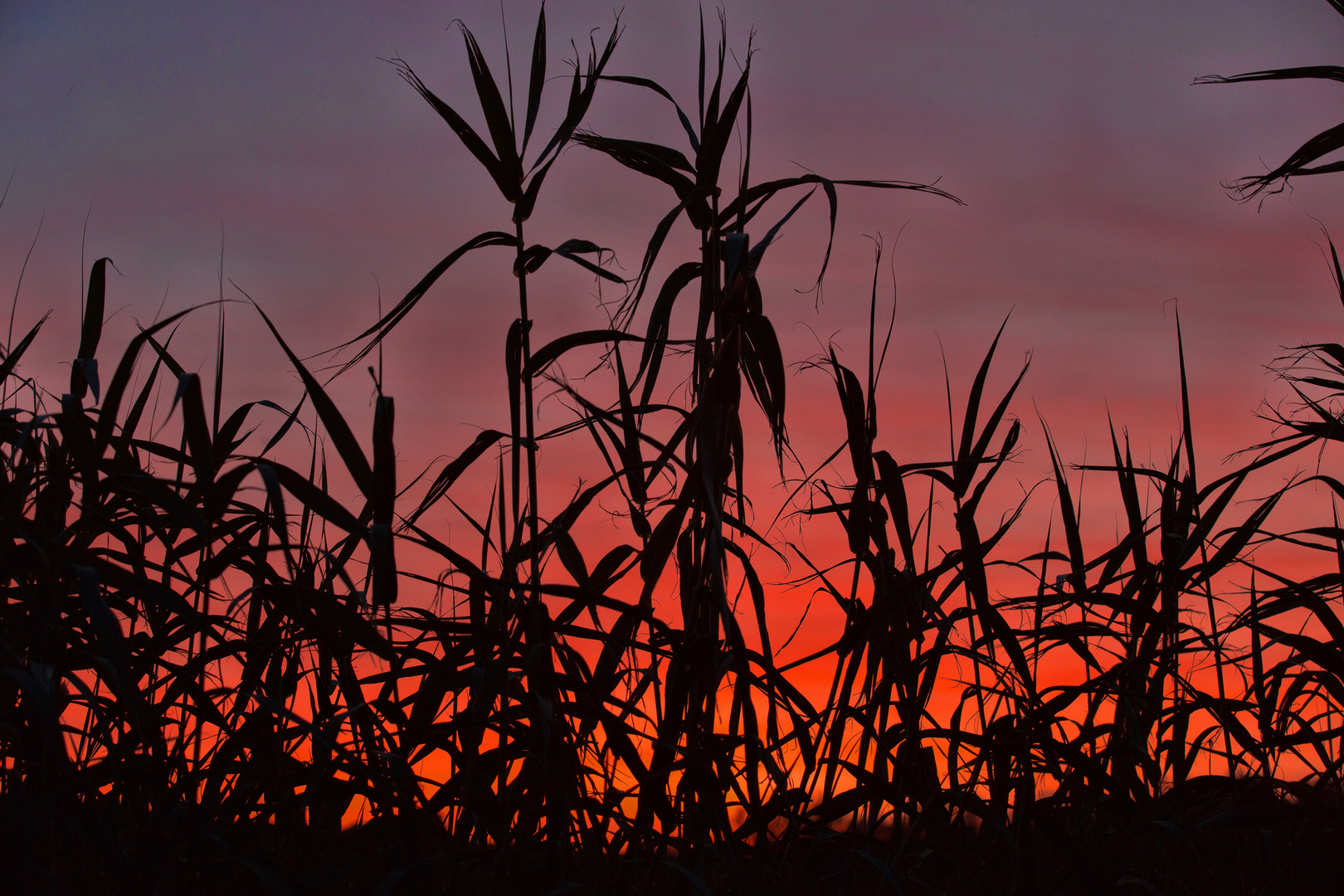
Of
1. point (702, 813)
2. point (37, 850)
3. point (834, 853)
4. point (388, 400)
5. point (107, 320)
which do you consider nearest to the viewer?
point (388, 400)

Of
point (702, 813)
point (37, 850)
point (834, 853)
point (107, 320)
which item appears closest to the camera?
point (37, 850)

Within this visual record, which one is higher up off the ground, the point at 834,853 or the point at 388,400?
the point at 388,400

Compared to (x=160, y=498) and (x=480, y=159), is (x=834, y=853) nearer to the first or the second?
(x=160, y=498)

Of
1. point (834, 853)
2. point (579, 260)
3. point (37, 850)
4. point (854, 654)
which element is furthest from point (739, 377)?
point (37, 850)

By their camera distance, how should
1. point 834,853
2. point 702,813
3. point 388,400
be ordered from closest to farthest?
1. point 388,400
2. point 702,813
3. point 834,853

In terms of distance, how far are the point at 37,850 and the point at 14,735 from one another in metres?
0.21

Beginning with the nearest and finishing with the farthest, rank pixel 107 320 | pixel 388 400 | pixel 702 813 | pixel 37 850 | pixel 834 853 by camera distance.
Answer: pixel 388 400
pixel 37 850
pixel 702 813
pixel 834 853
pixel 107 320

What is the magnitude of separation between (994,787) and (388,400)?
4.12 ft

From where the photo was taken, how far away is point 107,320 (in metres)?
1.83

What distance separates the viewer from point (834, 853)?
1.71 meters

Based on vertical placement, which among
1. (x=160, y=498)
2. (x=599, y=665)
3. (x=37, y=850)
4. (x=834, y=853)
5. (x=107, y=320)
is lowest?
(x=834, y=853)

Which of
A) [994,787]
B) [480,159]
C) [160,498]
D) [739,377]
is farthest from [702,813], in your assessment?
[480,159]

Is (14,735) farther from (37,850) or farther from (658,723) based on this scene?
(658,723)

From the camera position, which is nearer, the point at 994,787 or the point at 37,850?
the point at 37,850
